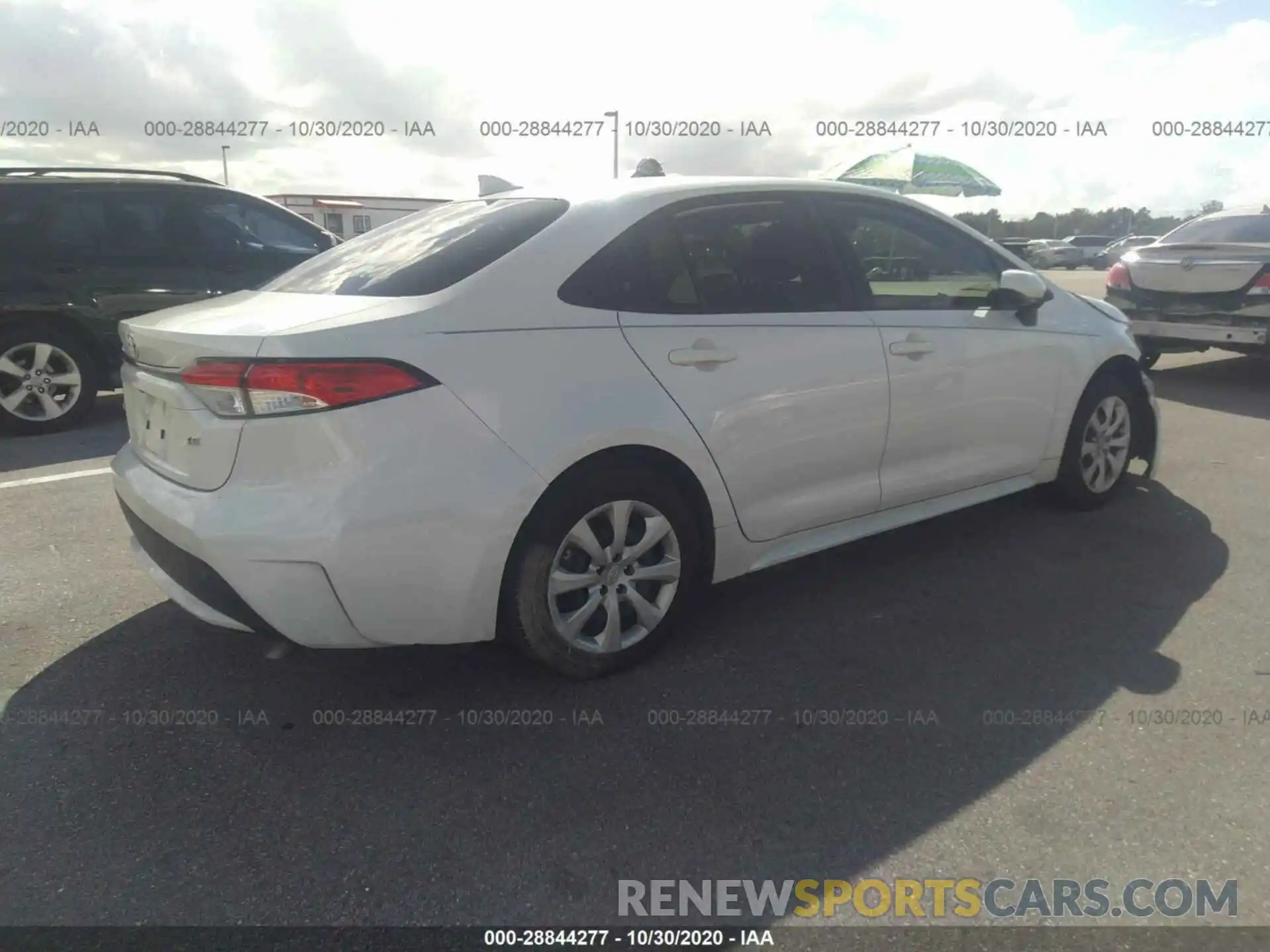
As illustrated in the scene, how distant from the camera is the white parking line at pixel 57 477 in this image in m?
5.21

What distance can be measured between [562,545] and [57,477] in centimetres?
392

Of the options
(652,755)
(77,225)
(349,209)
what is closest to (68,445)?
(77,225)

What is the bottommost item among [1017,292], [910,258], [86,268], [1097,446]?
[1097,446]

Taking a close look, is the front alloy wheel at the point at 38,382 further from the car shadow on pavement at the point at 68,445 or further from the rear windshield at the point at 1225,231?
the rear windshield at the point at 1225,231

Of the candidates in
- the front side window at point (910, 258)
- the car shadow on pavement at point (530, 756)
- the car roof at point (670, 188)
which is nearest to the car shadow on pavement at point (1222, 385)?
the front side window at point (910, 258)

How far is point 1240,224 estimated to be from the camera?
8.49 m

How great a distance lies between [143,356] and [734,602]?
2.22 m

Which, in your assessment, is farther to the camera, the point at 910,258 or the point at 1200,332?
the point at 1200,332

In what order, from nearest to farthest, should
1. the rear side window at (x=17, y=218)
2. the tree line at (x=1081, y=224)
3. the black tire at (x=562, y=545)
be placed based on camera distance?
the black tire at (x=562, y=545), the rear side window at (x=17, y=218), the tree line at (x=1081, y=224)

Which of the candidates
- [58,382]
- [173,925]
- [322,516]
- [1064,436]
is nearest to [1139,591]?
[1064,436]

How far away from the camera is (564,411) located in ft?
9.07

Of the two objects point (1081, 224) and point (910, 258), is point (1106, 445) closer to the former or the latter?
point (910, 258)

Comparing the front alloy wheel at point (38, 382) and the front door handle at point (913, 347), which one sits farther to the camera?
the front alloy wheel at point (38, 382)

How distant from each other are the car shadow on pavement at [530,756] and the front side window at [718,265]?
1.18 metres
